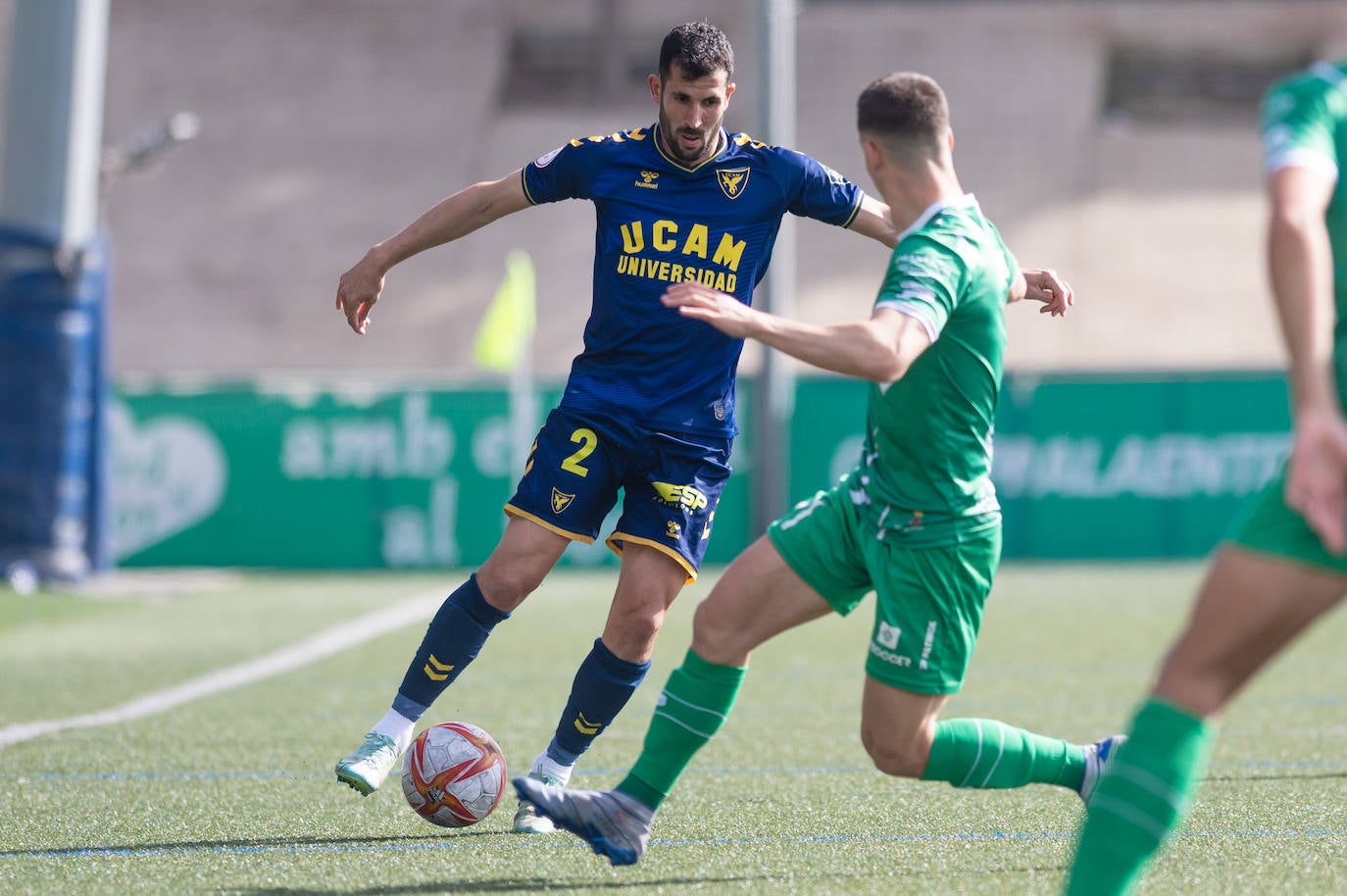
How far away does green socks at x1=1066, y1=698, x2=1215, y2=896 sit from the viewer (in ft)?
9.66

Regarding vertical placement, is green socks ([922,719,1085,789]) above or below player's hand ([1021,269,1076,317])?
below

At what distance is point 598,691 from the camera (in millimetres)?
4785

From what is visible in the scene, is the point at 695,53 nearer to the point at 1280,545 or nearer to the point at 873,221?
the point at 873,221

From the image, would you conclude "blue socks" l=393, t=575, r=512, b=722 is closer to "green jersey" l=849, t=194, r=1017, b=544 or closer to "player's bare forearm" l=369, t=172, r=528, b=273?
"player's bare forearm" l=369, t=172, r=528, b=273

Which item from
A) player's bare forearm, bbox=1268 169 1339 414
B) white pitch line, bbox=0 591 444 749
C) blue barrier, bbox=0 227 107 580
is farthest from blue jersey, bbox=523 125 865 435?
blue barrier, bbox=0 227 107 580

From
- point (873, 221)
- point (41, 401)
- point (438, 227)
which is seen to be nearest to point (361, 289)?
point (438, 227)

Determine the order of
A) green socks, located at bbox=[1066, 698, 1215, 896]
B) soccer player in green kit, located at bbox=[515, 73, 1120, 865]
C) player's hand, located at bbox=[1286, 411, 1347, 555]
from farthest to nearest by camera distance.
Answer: soccer player in green kit, located at bbox=[515, 73, 1120, 865]
green socks, located at bbox=[1066, 698, 1215, 896]
player's hand, located at bbox=[1286, 411, 1347, 555]

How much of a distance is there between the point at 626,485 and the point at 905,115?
5.35 ft

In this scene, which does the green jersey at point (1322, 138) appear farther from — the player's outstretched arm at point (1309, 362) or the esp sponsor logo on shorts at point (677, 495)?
the esp sponsor logo on shorts at point (677, 495)

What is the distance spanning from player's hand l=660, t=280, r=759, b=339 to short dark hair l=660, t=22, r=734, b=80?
4.41 ft

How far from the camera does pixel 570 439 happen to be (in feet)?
15.8

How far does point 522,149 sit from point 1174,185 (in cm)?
988

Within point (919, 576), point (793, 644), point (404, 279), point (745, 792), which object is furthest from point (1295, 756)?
point (404, 279)

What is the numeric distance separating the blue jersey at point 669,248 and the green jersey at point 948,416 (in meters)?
1.02
